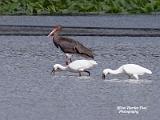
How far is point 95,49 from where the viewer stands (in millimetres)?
23125

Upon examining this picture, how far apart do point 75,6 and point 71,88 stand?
18.9 meters

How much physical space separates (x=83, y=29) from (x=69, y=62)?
32.4ft

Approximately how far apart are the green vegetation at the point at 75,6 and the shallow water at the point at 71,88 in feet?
39.6

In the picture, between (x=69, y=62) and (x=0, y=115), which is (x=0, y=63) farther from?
(x=0, y=115)

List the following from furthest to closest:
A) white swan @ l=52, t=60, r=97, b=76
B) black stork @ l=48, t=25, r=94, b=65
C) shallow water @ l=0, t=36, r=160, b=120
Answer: black stork @ l=48, t=25, r=94, b=65 < white swan @ l=52, t=60, r=97, b=76 < shallow water @ l=0, t=36, r=160, b=120

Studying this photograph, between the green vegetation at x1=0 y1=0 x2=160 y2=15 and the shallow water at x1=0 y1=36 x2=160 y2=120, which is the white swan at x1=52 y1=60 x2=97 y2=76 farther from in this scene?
the green vegetation at x1=0 y1=0 x2=160 y2=15

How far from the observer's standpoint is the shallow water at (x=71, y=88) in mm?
14469

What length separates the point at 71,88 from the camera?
54.2 ft

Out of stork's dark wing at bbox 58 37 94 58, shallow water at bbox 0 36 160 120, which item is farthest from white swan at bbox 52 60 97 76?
stork's dark wing at bbox 58 37 94 58

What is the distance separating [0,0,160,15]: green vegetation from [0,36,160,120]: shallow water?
1206 cm

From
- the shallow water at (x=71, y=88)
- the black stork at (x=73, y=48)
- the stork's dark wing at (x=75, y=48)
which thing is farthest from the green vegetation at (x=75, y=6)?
the stork's dark wing at (x=75, y=48)

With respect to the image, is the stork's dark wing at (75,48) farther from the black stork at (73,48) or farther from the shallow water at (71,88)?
the shallow water at (71,88)

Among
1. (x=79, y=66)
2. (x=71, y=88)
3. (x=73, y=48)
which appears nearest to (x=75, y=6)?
(x=73, y=48)

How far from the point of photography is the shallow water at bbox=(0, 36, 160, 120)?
14469 mm
